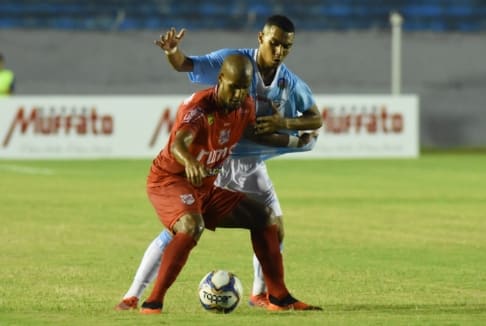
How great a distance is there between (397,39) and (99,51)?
691 centimetres

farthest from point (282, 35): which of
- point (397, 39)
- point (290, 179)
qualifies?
point (397, 39)

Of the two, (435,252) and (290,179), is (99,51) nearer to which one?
(290,179)

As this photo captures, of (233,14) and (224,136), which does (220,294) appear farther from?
(233,14)

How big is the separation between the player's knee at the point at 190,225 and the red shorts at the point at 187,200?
0.03 m

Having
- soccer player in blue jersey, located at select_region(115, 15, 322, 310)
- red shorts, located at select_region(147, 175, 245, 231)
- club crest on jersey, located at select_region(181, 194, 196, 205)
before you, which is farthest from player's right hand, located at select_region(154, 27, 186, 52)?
club crest on jersey, located at select_region(181, 194, 196, 205)

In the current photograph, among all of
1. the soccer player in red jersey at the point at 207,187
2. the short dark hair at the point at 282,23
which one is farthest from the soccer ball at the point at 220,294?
the short dark hair at the point at 282,23

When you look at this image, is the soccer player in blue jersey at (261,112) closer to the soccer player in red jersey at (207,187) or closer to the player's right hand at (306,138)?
the player's right hand at (306,138)

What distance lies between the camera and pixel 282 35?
8.00 m

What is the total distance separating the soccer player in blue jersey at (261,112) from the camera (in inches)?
311

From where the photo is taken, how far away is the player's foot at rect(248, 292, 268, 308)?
8158 mm

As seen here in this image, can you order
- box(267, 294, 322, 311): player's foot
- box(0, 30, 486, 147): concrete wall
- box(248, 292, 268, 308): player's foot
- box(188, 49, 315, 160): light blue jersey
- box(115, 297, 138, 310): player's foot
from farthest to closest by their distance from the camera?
box(0, 30, 486, 147): concrete wall
box(188, 49, 315, 160): light blue jersey
box(248, 292, 268, 308): player's foot
box(267, 294, 322, 311): player's foot
box(115, 297, 138, 310): player's foot

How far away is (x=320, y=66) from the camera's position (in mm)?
31547

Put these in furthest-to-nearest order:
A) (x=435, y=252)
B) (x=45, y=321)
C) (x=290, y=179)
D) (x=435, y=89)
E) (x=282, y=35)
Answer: (x=435, y=89) < (x=290, y=179) < (x=435, y=252) < (x=282, y=35) < (x=45, y=321)

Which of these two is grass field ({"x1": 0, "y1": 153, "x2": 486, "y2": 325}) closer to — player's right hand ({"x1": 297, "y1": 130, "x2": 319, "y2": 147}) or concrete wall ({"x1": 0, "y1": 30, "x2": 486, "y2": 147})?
player's right hand ({"x1": 297, "y1": 130, "x2": 319, "y2": 147})
